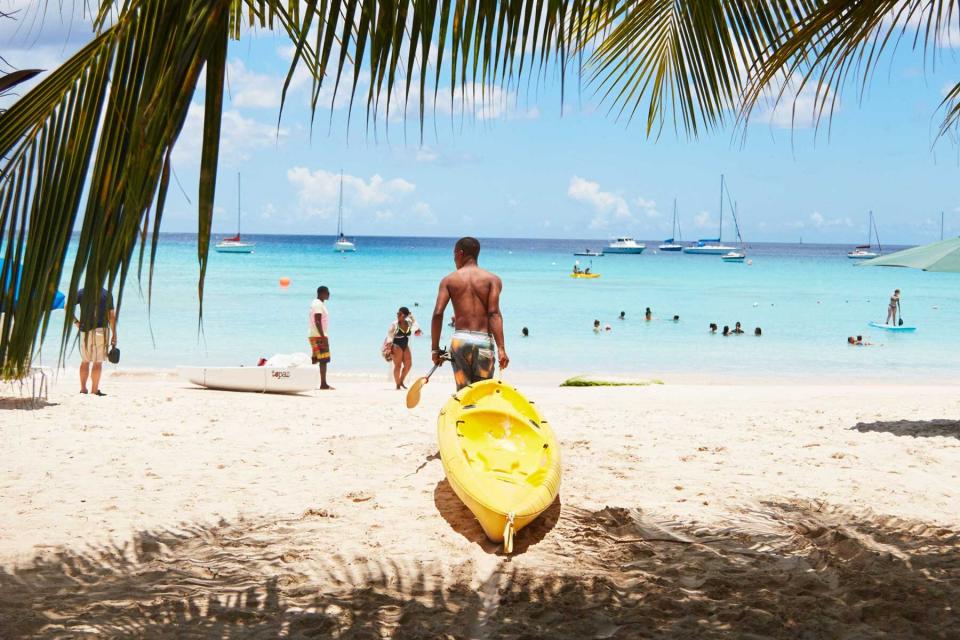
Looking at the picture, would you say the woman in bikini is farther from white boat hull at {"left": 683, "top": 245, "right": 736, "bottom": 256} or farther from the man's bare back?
white boat hull at {"left": 683, "top": 245, "right": 736, "bottom": 256}

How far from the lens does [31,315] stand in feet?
5.74

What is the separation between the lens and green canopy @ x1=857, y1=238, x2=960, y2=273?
7.09 m

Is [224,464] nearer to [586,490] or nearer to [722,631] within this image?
[586,490]

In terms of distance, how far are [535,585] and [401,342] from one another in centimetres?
858

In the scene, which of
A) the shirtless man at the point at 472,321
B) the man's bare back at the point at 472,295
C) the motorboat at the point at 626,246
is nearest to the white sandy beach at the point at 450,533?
the shirtless man at the point at 472,321

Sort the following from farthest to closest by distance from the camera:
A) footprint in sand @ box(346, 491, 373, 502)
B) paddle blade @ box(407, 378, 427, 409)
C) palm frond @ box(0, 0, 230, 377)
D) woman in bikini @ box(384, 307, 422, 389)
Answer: woman in bikini @ box(384, 307, 422, 389), paddle blade @ box(407, 378, 427, 409), footprint in sand @ box(346, 491, 373, 502), palm frond @ box(0, 0, 230, 377)

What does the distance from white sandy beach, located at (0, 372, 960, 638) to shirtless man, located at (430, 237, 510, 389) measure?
80cm

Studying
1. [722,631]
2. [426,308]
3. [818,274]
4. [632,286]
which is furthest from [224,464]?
[818,274]

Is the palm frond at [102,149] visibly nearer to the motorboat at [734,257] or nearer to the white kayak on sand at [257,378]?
the white kayak on sand at [257,378]

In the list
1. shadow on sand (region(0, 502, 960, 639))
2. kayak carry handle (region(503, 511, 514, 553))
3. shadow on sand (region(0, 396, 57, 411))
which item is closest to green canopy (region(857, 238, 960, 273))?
shadow on sand (region(0, 502, 960, 639))

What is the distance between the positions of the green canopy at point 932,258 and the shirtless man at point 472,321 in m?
3.32

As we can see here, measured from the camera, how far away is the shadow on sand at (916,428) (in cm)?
768

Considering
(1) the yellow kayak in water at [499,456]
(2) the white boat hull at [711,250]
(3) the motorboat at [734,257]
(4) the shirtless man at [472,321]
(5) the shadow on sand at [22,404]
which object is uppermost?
(2) the white boat hull at [711,250]

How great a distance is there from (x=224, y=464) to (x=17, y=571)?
2252 mm
